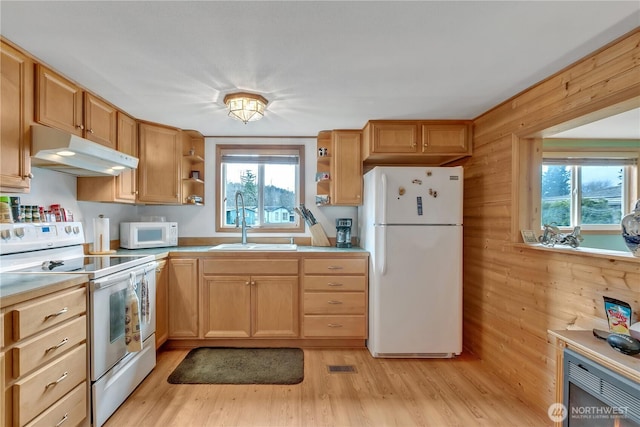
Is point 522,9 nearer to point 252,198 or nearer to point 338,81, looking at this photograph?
point 338,81

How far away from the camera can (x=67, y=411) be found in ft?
4.91

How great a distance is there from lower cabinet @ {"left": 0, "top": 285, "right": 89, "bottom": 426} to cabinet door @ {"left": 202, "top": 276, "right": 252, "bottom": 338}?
1110 millimetres

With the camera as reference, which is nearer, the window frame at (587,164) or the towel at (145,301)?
the towel at (145,301)

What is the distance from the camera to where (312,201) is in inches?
133

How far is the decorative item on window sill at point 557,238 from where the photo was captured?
181cm

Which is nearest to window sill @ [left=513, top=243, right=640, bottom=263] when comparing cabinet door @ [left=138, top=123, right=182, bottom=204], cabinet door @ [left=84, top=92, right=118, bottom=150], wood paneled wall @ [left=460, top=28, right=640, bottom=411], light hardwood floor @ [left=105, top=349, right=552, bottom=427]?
wood paneled wall @ [left=460, top=28, right=640, bottom=411]

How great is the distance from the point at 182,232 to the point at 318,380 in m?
2.17

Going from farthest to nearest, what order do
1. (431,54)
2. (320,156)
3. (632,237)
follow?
(320,156) → (431,54) → (632,237)

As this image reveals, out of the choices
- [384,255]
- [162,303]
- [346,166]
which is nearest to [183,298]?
[162,303]

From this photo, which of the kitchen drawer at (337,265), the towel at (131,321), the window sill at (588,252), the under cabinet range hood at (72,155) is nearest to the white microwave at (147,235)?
the under cabinet range hood at (72,155)

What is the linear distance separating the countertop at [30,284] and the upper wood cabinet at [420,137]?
233 cm

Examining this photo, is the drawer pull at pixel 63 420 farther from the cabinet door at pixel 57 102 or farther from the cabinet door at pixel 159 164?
the cabinet door at pixel 159 164

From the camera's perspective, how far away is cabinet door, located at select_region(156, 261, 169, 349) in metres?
2.53

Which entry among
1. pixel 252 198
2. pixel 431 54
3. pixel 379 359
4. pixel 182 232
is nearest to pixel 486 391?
pixel 379 359
